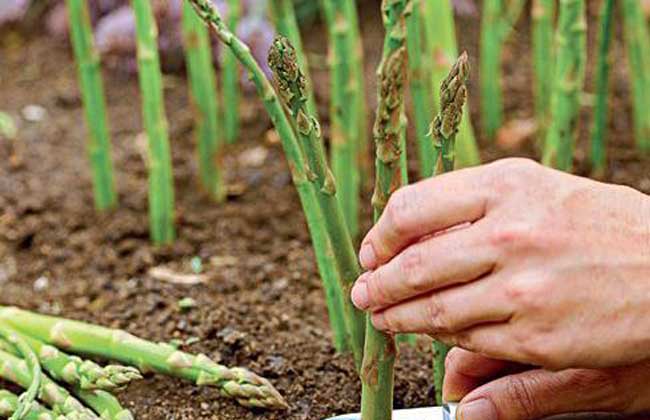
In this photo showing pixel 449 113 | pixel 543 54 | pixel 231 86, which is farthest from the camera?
pixel 231 86

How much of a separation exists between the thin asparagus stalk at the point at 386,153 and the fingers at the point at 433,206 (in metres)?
0.06

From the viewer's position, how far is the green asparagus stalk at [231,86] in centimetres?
185

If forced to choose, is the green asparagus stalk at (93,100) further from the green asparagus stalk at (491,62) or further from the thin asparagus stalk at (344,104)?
the green asparagus stalk at (491,62)

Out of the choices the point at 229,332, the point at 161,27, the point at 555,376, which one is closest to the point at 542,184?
the point at 555,376

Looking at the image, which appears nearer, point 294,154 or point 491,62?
point 294,154

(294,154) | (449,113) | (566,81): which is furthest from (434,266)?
(566,81)

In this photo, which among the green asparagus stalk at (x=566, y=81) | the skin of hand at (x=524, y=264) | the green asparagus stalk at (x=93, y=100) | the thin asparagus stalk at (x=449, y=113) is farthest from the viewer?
the green asparagus stalk at (x=93, y=100)

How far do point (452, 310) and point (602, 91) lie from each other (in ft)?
3.37

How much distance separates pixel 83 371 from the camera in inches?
50.4

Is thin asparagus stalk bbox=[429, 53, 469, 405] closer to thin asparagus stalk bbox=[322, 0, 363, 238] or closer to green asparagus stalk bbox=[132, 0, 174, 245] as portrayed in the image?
thin asparagus stalk bbox=[322, 0, 363, 238]

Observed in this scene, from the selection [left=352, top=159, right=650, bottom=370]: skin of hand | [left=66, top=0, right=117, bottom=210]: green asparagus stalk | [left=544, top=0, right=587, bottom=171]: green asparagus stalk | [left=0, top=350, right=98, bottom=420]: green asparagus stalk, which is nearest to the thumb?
[left=352, top=159, right=650, bottom=370]: skin of hand

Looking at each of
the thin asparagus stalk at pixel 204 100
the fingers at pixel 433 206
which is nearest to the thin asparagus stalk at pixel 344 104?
the thin asparagus stalk at pixel 204 100

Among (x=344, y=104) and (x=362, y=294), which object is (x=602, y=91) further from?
(x=362, y=294)

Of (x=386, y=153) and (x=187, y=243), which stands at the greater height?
(x=386, y=153)
